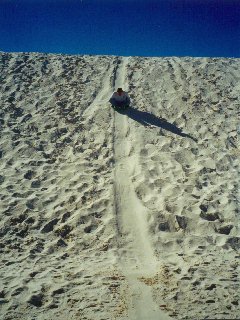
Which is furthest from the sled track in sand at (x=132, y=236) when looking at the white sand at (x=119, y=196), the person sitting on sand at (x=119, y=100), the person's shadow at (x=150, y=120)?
the person sitting on sand at (x=119, y=100)

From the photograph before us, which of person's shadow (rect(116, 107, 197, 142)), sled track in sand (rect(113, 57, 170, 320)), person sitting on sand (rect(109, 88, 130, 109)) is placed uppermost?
person sitting on sand (rect(109, 88, 130, 109))

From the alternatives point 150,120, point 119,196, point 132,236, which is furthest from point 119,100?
point 132,236

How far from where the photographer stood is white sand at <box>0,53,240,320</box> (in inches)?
210

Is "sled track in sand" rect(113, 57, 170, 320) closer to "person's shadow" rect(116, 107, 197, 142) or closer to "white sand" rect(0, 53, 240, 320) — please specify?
"white sand" rect(0, 53, 240, 320)

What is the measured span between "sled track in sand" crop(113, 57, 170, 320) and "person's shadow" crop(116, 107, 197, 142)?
3.04 feet

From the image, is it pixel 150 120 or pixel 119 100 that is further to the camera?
pixel 119 100

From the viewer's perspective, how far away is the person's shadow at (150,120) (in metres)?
10.9

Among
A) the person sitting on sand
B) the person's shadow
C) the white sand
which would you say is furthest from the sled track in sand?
the person sitting on sand

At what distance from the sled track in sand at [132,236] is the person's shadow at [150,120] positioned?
36.4 inches

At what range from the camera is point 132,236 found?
22.6 ft

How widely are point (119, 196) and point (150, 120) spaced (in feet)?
14.0

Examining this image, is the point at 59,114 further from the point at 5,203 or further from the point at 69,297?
the point at 69,297

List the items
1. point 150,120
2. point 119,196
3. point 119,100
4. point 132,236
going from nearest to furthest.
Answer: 1. point 132,236
2. point 119,196
3. point 150,120
4. point 119,100

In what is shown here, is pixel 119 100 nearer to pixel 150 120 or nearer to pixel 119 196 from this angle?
pixel 150 120
